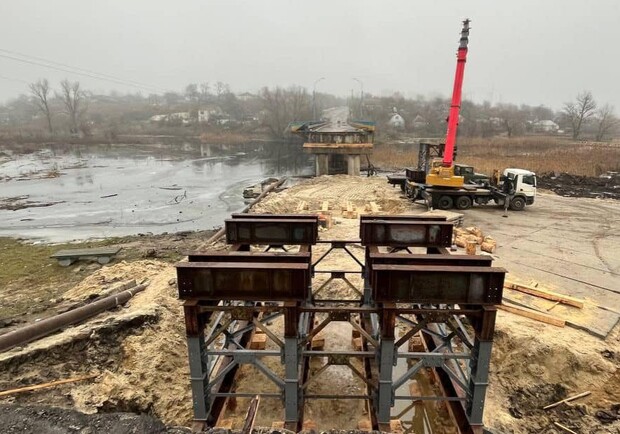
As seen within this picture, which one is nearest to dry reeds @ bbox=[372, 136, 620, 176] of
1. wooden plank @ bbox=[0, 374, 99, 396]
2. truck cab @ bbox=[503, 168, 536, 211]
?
truck cab @ bbox=[503, 168, 536, 211]

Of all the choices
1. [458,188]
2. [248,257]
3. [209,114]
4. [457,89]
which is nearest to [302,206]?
[458,188]

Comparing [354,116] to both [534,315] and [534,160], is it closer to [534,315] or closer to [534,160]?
[534,160]

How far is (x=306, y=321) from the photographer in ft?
26.7

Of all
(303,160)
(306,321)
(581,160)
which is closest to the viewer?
(306,321)

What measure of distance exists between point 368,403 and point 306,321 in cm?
202

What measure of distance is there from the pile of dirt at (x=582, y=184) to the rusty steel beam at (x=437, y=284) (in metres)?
24.9

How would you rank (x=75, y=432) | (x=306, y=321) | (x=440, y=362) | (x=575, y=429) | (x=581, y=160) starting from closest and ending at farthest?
(x=75, y=432), (x=440, y=362), (x=575, y=429), (x=306, y=321), (x=581, y=160)

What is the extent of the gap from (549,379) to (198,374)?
721 centimetres

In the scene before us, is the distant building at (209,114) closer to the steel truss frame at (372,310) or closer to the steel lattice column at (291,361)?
the steel truss frame at (372,310)

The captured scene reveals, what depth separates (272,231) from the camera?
29.3 feet

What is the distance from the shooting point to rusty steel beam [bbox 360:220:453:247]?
8.32m

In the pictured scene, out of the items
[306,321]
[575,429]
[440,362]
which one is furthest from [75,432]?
[575,429]

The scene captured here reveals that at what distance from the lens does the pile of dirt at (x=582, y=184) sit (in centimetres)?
2631

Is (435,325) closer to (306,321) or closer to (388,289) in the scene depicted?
(306,321)
